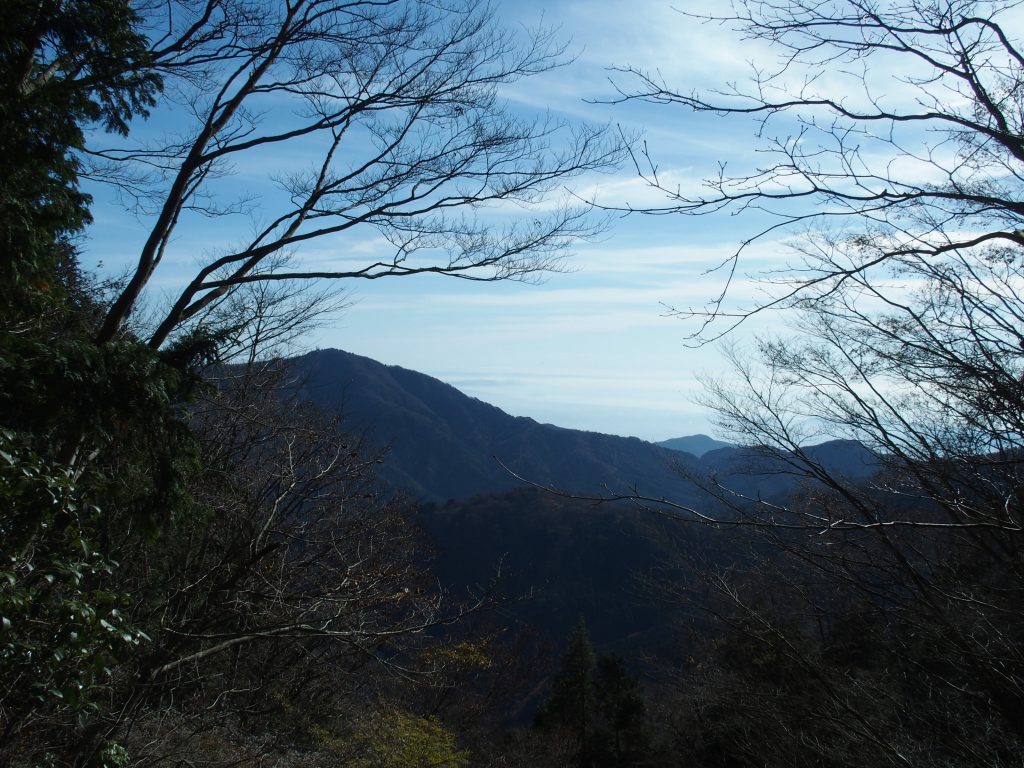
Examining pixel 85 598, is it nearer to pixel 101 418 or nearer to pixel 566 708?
pixel 101 418

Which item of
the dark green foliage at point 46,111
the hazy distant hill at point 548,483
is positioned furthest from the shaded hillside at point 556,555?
the dark green foliage at point 46,111

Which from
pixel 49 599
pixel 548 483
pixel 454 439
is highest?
pixel 454 439

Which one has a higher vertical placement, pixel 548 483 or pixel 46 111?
pixel 46 111

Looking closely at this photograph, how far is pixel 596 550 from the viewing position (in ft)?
207

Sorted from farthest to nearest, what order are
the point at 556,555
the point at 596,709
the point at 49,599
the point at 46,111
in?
the point at 556,555, the point at 596,709, the point at 46,111, the point at 49,599

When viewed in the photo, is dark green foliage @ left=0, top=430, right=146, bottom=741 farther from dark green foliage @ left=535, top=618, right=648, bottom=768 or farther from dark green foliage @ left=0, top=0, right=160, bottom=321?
dark green foliage @ left=535, top=618, right=648, bottom=768

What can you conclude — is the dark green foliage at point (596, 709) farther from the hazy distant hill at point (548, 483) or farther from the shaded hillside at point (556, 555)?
the shaded hillside at point (556, 555)

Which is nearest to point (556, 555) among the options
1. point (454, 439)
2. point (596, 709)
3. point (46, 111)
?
point (596, 709)

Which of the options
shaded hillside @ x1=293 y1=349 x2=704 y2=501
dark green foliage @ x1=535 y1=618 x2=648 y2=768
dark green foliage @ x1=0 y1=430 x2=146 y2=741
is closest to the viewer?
dark green foliage @ x1=0 y1=430 x2=146 y2=741

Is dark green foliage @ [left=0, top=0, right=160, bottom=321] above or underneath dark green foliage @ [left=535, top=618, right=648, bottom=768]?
above

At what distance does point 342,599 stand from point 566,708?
67.8 ft

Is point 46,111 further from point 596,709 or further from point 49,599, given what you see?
point 596,709

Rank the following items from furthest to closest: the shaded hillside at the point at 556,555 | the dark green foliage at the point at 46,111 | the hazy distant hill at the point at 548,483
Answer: the shaded hillside at the point at 556,555 → the hazy distant hill at the point at 548,483 → the dark green foliage at the point at 46,111

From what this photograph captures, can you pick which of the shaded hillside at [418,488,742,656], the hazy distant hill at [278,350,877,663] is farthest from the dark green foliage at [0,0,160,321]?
the shaded hillside at [418,488,742,656]
